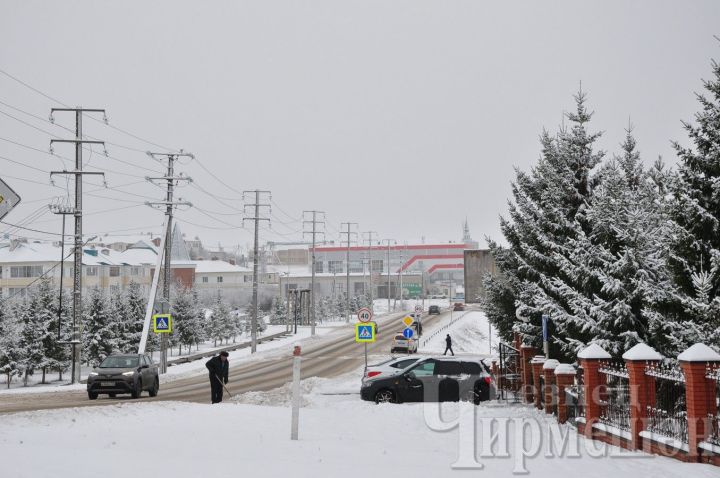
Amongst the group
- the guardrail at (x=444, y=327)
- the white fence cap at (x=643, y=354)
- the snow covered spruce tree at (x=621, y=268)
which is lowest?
the guardrail at (x=444, y=327)

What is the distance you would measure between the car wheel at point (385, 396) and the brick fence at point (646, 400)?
5.15m

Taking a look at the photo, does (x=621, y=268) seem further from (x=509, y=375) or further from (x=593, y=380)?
(x=509, y=375)

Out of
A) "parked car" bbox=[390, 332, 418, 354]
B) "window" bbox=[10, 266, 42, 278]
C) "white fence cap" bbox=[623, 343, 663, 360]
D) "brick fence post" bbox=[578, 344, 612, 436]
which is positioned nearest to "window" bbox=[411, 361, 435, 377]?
"brick fence post" bbox=[578, 344, 612, 436]

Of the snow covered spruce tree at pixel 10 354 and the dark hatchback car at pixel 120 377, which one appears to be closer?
the dark hatchback car at pixel 120 377

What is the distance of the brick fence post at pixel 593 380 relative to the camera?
14070mm

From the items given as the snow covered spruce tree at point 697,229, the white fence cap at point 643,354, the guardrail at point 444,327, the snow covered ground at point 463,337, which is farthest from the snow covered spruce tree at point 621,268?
the guardrail at point 444,327

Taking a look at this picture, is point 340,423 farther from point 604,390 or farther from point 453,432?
point 604,390

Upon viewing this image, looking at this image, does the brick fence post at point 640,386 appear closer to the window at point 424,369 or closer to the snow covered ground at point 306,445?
the snow covered ground at point 306,445

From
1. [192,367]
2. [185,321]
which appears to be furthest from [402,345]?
[185,321]

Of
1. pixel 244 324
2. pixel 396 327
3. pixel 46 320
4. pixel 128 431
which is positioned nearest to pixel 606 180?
pixel 128 431

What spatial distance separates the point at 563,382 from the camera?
16.0 m

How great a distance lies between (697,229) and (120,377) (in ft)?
56.4

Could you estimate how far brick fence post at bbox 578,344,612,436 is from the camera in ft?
46.2

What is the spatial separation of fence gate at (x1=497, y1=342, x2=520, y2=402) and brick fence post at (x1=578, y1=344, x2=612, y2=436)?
7397mm
